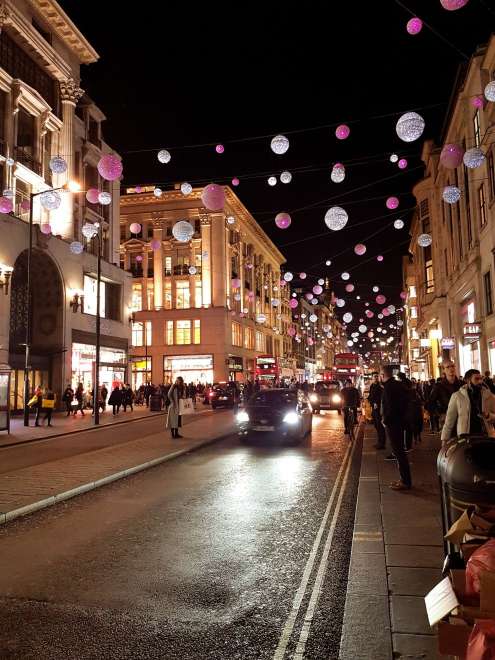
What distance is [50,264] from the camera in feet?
107

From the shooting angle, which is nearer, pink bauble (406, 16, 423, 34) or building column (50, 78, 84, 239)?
pink bauble (406, 16, 423, 34)

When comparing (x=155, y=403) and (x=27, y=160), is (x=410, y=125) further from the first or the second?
(x=27, y=160)

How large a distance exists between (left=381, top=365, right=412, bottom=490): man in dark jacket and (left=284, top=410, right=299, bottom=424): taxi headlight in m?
6.14

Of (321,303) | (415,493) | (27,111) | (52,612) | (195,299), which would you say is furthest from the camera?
(321,303)

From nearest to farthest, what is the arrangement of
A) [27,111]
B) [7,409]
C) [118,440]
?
[118,440] < [7,409] < [27,111]

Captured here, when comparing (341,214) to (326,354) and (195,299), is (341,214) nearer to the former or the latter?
(195,299)

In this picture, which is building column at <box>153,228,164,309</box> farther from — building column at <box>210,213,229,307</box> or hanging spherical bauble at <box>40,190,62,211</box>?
hanging spherical bauble at <box>40,190,62,211</box>

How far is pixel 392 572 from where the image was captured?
15.8 feet

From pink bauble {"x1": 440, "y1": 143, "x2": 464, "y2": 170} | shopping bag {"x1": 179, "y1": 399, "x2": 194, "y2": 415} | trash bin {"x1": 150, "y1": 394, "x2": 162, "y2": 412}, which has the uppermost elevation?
pink bauble {"x1": 440, "y1": 143, "x2": 464, "y2": 170}

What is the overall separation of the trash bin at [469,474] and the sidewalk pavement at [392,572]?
0.63 metres

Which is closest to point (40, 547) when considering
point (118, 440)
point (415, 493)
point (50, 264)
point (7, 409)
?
point (415, 493)

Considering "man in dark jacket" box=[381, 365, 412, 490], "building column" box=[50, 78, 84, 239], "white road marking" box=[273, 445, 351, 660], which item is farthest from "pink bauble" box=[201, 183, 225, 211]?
"building column" box=[50, 78, 84, 239]

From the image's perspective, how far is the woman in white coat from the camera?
21.7 ft

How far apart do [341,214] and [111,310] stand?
29.2 m
